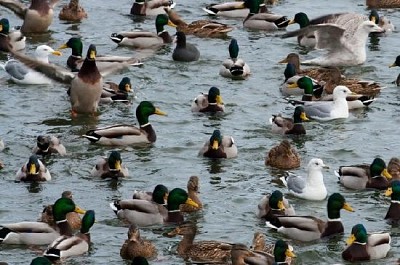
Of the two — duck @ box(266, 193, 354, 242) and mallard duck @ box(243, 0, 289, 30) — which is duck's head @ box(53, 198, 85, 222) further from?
mallard duck @ box(243, 0, 289, 30)

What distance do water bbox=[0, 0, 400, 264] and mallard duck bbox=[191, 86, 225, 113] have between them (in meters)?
0.15

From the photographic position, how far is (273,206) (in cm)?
2002

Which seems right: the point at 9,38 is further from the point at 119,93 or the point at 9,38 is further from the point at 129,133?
the point at 129,133

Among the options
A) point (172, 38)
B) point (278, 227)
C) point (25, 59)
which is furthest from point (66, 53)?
point (278, 227)

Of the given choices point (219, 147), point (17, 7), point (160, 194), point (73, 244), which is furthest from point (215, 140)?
point (17, 7)

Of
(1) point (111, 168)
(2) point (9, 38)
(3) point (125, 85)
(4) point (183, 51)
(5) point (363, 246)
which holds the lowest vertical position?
(5) point (363, 246)

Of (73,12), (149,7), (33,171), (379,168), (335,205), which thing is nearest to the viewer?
(335,205)

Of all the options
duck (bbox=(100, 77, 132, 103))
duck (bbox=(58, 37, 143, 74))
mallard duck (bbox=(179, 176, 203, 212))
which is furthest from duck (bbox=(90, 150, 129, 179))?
duck (bbox=(58, 37, 143, 74))

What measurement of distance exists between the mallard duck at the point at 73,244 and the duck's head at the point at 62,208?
0.30 metres

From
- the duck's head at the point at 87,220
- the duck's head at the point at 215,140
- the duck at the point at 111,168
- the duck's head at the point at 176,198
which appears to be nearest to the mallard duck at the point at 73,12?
the duck's head at the point at 215,140

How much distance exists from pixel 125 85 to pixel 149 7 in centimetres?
635

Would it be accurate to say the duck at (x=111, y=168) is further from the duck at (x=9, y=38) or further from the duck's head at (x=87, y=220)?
the duck at (x=9, y=38)

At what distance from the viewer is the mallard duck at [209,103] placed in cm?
2506

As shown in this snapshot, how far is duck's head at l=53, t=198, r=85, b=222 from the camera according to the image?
1944cm
